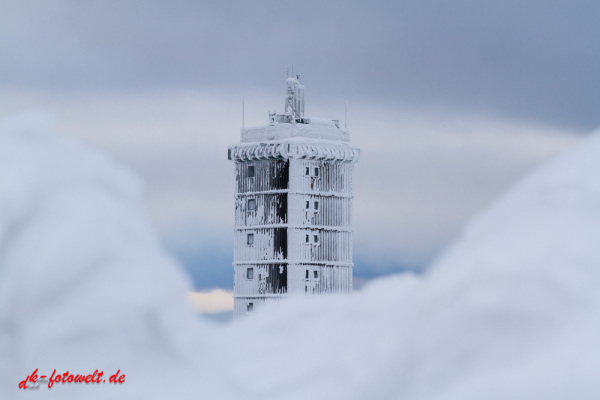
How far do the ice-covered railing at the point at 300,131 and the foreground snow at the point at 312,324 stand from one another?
48.4 meters

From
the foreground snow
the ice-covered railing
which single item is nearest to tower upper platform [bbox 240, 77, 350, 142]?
the ice-covered railing

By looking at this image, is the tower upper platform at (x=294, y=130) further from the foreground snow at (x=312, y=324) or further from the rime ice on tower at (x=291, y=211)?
the foreground snow at (x=312, y=324)

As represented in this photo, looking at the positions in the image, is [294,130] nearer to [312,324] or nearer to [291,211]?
[291,211]

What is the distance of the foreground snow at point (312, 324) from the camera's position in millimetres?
7605

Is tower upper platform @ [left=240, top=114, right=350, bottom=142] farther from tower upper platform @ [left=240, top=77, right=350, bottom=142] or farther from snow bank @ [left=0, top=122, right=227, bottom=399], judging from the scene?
snow bank @ [left=0, top=122, right=227, bottom=399]

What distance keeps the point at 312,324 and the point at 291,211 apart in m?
47.3

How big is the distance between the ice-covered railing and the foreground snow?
48.4m

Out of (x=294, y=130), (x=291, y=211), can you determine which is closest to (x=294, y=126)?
(x=294, y=130)

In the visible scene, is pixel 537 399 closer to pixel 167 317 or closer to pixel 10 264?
pixel 167 317

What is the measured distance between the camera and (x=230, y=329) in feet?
36.2

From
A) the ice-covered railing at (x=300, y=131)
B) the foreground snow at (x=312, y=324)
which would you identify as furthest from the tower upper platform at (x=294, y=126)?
the foreground snow at (x=312, y=324)

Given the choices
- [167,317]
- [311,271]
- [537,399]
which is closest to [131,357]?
[167,317]

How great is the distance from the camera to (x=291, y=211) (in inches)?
2269

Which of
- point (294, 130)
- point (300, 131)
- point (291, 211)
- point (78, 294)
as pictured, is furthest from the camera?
point (300, 131)
